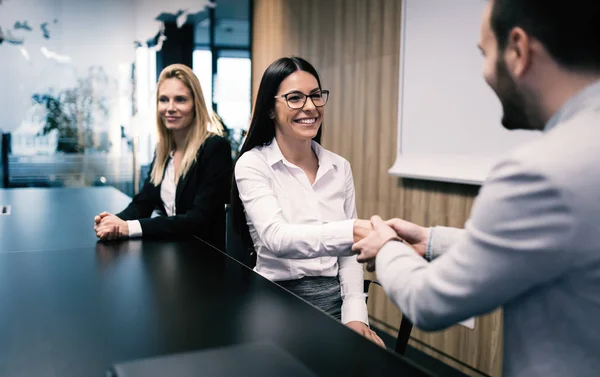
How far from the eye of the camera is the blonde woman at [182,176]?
2201mm

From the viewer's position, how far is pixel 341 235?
67.1 inches

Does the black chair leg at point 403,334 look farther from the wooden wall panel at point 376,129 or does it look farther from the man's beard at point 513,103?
the wooden wall panel at point 376,129

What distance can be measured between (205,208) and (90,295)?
3.19 feet

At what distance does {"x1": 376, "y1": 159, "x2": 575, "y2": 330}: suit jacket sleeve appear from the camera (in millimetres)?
731

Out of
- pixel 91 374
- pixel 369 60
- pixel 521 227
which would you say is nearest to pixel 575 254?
pixel 521 227

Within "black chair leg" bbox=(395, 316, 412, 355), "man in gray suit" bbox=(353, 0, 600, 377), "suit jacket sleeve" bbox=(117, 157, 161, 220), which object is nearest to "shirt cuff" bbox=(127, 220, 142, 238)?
"suit jacket sleeve" bbox=(117, 157, 161, 220)

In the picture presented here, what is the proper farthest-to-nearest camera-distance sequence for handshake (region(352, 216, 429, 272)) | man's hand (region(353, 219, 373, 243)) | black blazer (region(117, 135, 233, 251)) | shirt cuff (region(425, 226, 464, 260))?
black blazer (region(117, 135, 233, 251))
man's hand (region(353, 219, 373, 243))
shirt cuff (region(425, 226, 464, 260))
handshake (region(352, 216, 429, 272))

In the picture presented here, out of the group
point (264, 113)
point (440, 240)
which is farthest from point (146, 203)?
point (440, 240)

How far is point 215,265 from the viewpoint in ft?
5.57

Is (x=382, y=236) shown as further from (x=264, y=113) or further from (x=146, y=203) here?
(x=146, y=203)

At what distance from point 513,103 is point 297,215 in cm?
120

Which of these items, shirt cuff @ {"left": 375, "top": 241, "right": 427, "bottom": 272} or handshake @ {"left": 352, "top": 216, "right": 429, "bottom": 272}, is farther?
handshake @ {"left": 352, "top": 216, "right": 429, "bottom": 272}

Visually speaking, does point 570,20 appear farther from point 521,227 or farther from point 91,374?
point 91,374

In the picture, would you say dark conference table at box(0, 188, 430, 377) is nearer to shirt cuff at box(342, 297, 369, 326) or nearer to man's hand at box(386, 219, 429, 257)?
man's hand at box(386, 219, 429, 257)
